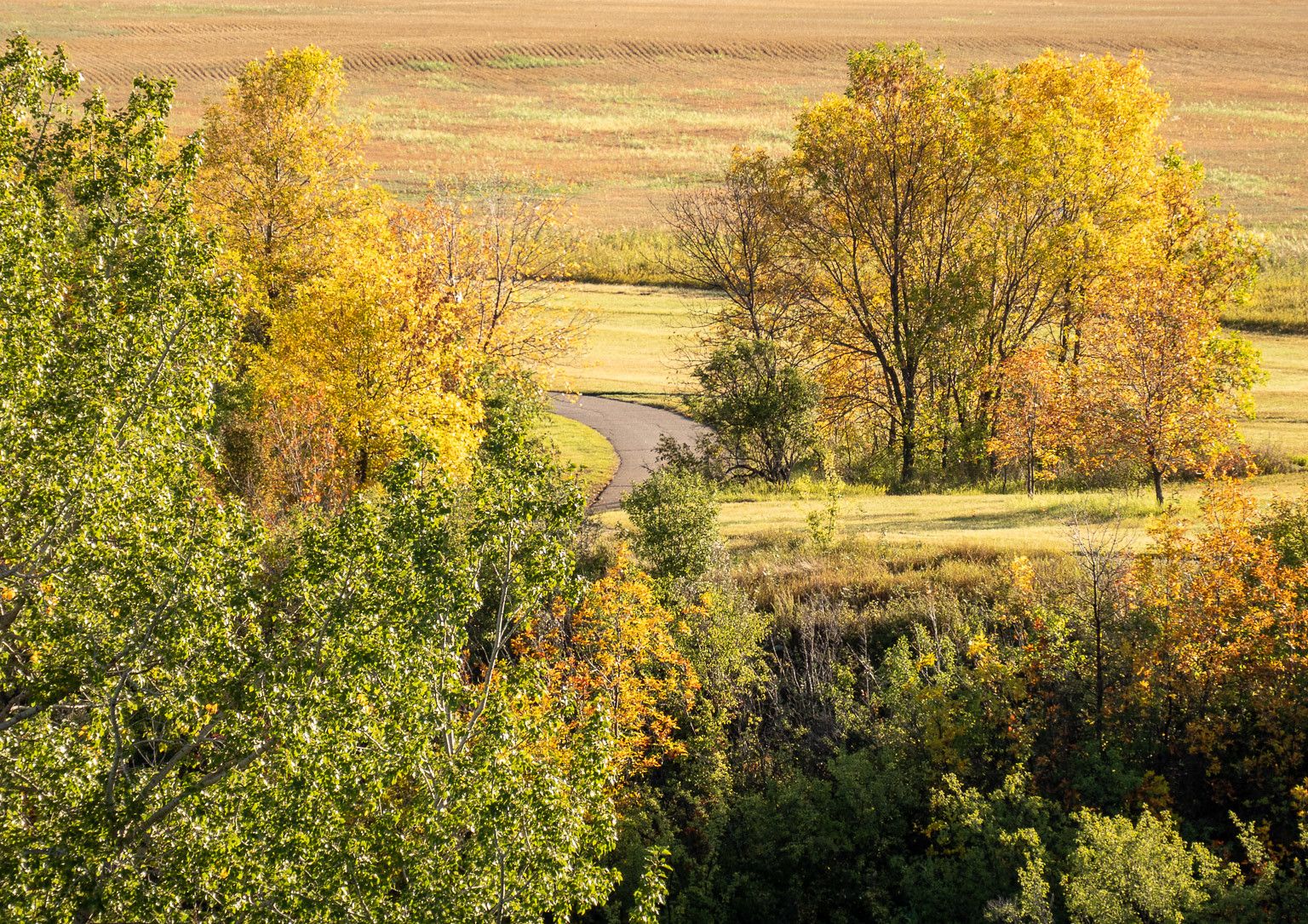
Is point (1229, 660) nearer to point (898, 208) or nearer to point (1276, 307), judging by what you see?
point (898, 208)

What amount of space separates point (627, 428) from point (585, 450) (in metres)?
4.47

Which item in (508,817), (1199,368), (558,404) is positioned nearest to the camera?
(508,817)

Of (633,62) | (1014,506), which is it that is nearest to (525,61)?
(633,62)

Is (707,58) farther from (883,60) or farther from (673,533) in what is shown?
(673,533)

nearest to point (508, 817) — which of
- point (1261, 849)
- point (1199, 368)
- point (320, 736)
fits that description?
point (320, 736)

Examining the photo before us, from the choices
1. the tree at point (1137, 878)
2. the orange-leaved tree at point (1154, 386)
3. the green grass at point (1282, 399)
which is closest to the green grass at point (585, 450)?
the orange-leaved tree at point (1154, 386)

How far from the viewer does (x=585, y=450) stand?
3994cm

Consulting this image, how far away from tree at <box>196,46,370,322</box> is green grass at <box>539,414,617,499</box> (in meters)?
8.71

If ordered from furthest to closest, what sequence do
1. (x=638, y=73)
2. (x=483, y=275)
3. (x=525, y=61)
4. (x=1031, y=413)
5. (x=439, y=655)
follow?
(x=525, y=61)
(x=638, y=73)
(x=483, y=275)
(x=1031, y=413)
(x=439, y=655)

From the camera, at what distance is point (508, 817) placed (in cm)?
1001

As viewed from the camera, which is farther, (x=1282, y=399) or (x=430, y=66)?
(x=430, y=66)

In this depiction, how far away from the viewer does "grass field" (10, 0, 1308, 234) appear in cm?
10331

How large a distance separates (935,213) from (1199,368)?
1006 cm

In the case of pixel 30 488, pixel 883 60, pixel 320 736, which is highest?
pixel 883 60
